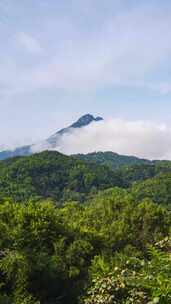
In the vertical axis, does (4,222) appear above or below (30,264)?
above

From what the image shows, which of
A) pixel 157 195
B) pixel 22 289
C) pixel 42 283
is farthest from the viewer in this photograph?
pixel 157 195

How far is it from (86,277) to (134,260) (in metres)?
34.8

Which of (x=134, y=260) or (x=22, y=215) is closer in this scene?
(x=134, y=260)

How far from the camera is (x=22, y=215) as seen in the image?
43.7 m

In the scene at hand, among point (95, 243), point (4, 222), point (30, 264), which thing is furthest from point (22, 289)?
point (95, 243)

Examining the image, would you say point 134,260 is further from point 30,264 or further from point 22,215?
point 22,215

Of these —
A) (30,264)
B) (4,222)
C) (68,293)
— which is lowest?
(68,293)

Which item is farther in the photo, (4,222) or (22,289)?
(4,222)

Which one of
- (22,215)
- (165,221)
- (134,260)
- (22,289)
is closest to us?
(134,260)

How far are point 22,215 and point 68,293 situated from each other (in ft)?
24.9

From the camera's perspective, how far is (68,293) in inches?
1665

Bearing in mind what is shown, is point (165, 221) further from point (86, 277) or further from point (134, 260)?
point (134, 260)

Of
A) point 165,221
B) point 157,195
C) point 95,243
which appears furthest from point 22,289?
point 157,195

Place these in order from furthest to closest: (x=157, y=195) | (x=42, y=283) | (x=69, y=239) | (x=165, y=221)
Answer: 1. (x=157, y=195)
2. (x=165, y=221)
3. (x=69, y=239)
4. (x=42, y=283)
